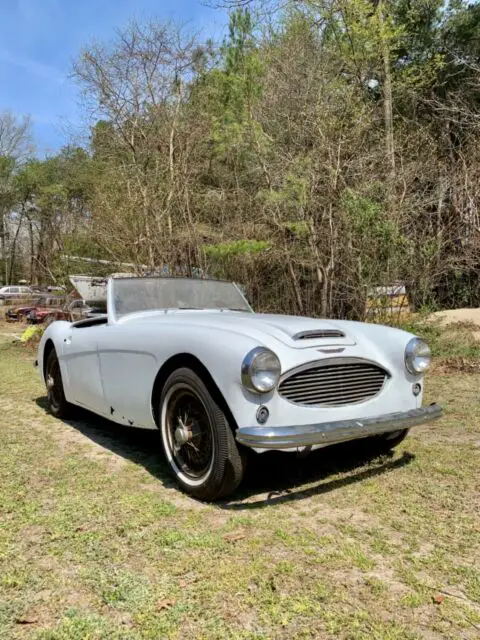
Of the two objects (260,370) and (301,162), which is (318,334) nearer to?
(260,370)

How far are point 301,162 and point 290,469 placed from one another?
6865mm

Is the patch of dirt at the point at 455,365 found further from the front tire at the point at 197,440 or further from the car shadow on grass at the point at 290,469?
the front tire at the point at 197,440

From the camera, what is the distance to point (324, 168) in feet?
29.7

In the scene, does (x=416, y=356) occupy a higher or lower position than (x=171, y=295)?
lower

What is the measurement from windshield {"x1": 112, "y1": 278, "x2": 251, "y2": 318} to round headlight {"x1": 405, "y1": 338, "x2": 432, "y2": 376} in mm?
1788

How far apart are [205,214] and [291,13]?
15.5 feet

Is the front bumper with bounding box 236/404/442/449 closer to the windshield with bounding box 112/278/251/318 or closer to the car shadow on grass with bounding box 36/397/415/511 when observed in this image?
the car shadow on grass with bounding box 36/397/415/511

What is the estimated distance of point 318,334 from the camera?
10.7ft

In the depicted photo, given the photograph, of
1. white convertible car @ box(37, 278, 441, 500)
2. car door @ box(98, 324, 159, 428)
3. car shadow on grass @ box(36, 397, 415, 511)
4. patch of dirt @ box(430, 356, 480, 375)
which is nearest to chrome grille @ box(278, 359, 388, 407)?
white convertible car @ box(37, 278, 441, 500)

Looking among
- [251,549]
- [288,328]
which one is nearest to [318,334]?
[288,328]

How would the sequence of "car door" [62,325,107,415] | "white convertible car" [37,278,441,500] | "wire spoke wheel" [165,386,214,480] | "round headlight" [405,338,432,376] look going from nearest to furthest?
1. "white convertible car" [37,278,441,500]
2. "wire spoke wheel" [165,386,214,480]
3. "round headlight" [405,338,432,376]
4. "car door" [62,325,107,415]

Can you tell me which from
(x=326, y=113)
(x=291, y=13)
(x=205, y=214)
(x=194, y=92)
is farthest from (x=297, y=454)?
(x=194, y=92)

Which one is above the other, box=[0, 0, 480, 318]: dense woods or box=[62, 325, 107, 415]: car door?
box=[0, 0, 480, 318]: dense woods

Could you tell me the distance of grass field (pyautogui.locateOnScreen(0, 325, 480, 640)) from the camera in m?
1.99
